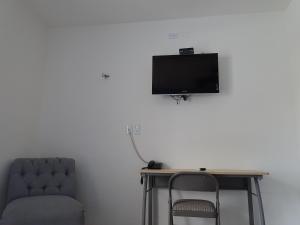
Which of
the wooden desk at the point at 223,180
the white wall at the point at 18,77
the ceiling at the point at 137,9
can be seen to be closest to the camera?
the wooden desk at the point at 223,180

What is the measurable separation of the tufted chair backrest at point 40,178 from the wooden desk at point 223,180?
2.69 ft

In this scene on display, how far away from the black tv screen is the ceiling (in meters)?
0.58

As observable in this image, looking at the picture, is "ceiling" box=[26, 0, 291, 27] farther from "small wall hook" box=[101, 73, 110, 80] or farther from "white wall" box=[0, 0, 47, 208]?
"small wall hook" box=[101, 73, 110, 80]

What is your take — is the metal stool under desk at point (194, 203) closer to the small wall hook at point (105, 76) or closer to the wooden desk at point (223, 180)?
the wooden desk at point (223, 180)

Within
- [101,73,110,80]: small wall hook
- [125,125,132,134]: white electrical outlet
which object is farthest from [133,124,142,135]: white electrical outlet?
[101,73,110,80]: small wall hook

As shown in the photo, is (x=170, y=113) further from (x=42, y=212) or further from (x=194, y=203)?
(x=42, y=212)

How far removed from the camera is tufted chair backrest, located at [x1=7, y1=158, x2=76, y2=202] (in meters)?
2.42

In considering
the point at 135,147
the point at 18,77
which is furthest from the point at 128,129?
the point at 18,77

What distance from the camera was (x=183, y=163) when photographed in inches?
110

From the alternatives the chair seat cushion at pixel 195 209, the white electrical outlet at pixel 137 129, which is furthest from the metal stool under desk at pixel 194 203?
the white electrical outlet at pixel 137 129

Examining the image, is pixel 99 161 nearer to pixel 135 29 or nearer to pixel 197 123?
pixel 197 123

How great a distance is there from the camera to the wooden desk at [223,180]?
230 centimetres

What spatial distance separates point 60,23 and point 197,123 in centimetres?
230

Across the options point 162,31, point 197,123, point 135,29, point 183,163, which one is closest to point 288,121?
point 197,123
